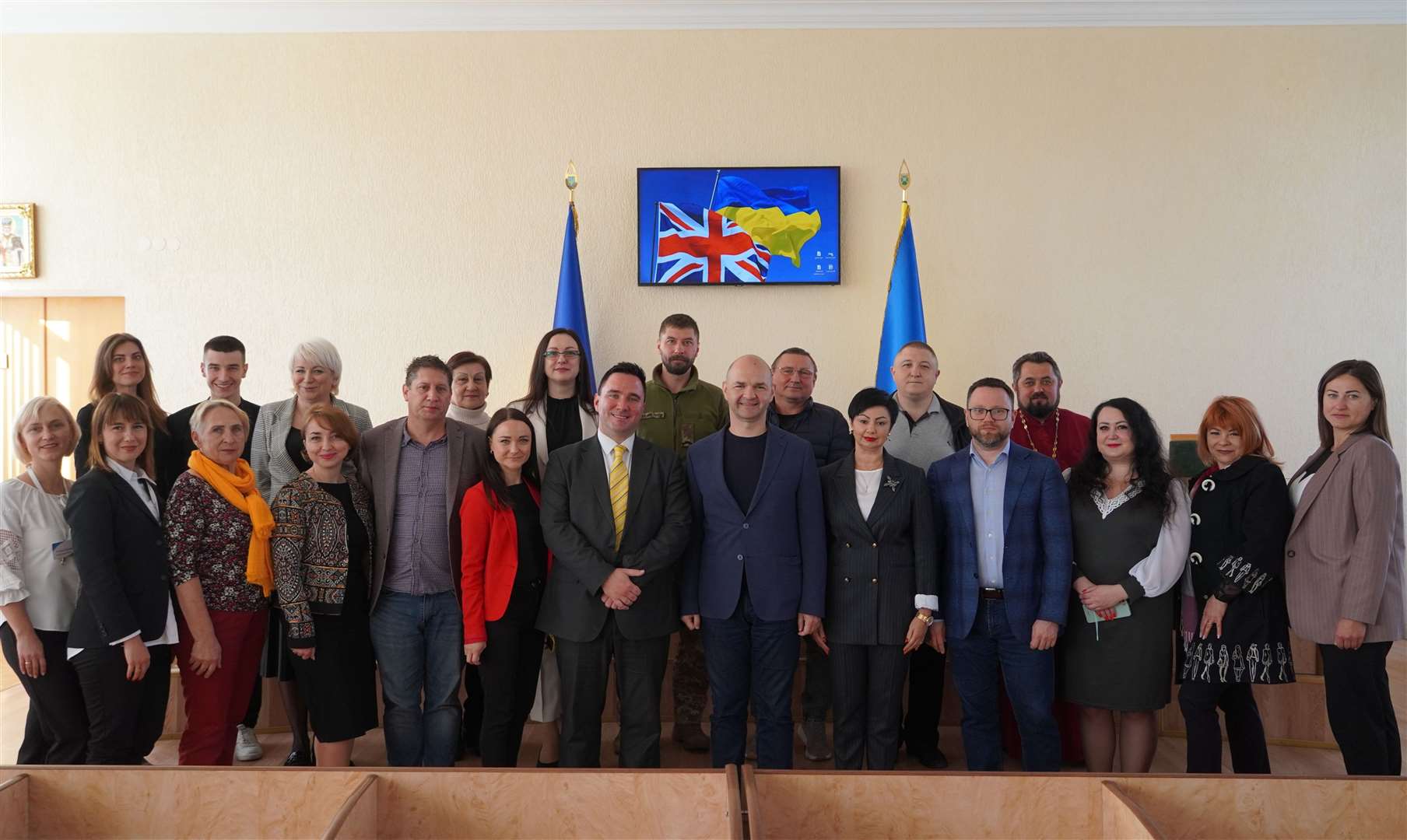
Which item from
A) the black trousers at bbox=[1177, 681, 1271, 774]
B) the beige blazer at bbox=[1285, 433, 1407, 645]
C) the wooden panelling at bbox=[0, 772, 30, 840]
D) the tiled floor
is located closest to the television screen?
the tiled floor

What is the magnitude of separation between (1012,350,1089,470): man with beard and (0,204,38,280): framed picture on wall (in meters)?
5.39

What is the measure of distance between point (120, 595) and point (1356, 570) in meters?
3.74

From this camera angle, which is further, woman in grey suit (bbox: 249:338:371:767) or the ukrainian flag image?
the ukrainian flag image

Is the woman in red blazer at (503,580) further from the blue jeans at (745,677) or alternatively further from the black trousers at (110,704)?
the black trousers at (110,704)

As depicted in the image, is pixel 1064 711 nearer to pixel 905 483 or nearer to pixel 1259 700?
pixel 1259 700

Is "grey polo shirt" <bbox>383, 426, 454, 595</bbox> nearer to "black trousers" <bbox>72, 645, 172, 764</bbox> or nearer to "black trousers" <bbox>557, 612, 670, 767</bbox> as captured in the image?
"black trousers" <bbox>557, 612, 670, 767</bbox>

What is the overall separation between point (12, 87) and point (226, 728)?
4418 millimetres

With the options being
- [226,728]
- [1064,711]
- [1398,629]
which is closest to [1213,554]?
[1398,629]

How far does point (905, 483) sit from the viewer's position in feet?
9.69

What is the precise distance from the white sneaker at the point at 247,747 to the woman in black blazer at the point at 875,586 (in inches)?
89.8

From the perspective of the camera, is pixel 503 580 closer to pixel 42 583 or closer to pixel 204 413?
pixel 204 413

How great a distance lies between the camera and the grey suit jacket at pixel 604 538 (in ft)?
9.48

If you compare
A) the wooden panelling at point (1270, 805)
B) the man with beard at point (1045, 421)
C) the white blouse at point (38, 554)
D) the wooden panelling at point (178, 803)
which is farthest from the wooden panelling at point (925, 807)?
the white blouse at point (38, 554)

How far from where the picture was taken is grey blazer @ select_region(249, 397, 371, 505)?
3338 mm
